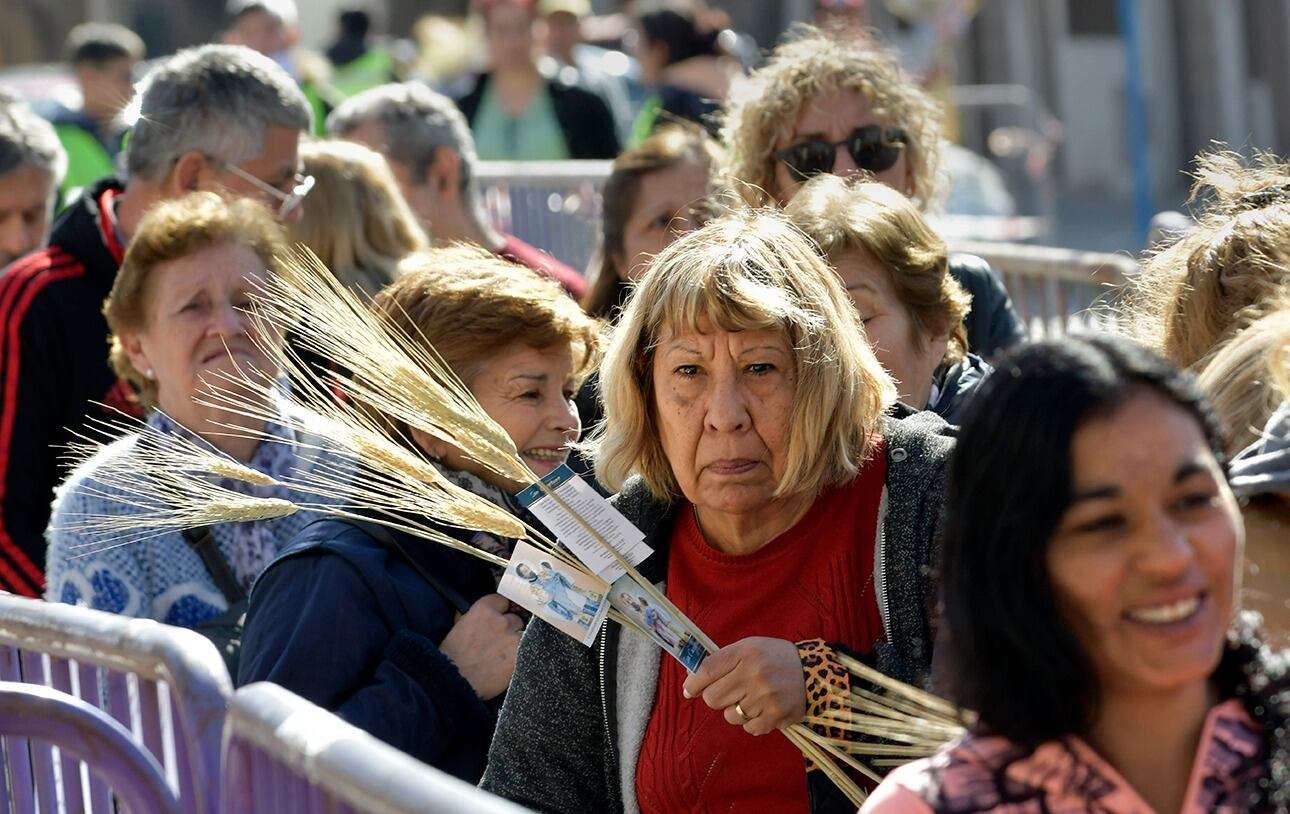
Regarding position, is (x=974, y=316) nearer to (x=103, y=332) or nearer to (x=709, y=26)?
(x=103, y=332)

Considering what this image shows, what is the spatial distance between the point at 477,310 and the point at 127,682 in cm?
114

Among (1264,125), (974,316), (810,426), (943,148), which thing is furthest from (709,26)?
(1264,125)

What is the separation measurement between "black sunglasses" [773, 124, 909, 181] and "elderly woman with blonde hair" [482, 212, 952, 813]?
1.66 meters

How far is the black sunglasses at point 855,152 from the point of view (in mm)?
4664

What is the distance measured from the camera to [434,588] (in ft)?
10.7

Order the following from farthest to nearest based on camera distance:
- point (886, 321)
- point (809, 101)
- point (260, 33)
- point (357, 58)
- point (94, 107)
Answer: point (357, 58), point (94, 107), point (260, 33), point (809, 101), point (886, 321)

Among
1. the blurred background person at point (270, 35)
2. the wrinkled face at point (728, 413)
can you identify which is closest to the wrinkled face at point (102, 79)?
the blurred background person at point (270, 35)

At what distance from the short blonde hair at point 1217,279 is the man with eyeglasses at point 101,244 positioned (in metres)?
2.39

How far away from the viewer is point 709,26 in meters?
8.80

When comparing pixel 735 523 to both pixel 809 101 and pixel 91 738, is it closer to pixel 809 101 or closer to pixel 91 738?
pixel 91 738

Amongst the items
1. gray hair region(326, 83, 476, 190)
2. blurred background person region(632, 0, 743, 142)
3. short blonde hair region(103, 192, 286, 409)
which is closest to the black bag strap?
short blonde hair region(103, 192, 286, 409)

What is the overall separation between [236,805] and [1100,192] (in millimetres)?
17240

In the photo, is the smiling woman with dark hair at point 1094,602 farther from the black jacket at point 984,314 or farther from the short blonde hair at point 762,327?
the black jacket at point 984,314

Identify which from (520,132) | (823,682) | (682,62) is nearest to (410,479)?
(823,682)
